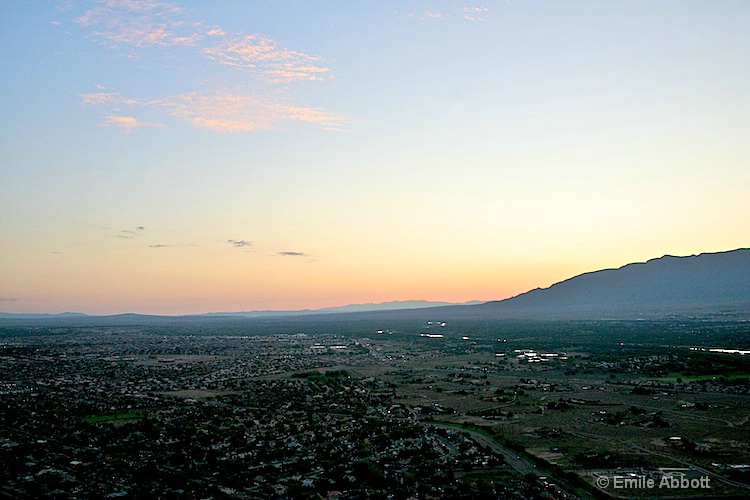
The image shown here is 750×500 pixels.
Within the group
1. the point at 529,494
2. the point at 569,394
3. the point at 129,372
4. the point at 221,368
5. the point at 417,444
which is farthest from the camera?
the point at 221,368

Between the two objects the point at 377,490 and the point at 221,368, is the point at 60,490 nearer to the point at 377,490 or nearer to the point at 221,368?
the point at 377,490

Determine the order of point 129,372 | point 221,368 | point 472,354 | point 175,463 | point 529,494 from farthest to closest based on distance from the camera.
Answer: point 472,354
point 221,368
point 129,372
point 175,463
point 529,494

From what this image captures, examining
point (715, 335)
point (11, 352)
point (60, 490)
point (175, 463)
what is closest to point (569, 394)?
point (175, 463)

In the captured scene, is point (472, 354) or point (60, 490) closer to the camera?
point (60, 490)

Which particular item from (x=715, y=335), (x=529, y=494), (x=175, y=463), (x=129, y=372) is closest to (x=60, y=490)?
(x=175, y=463)

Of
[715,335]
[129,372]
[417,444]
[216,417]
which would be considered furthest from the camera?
[715,335]

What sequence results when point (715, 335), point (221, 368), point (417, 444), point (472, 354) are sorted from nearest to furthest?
1. point (417, 444)
2. point (221, 368)
3. point (472, 354)
4. point (715, 335)

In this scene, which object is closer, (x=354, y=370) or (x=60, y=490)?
(x=60, y=490)

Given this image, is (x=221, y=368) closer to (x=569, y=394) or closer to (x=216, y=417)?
(x=216, y=417)

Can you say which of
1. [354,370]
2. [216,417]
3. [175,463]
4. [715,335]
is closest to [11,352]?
[354,370]
